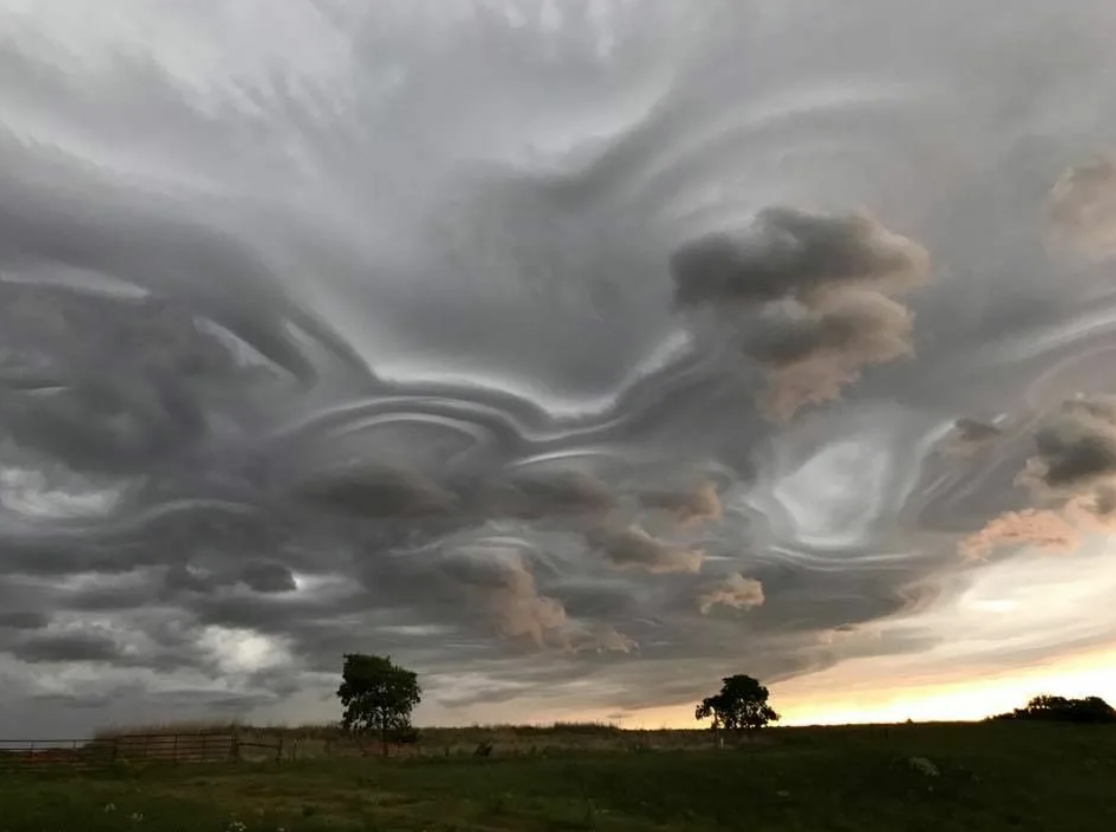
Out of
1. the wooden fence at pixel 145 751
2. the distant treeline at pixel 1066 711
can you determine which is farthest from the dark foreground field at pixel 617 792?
the distant treeline at pixel 1066 711

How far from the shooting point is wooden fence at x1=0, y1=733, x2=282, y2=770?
226 feet

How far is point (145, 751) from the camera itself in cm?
7394

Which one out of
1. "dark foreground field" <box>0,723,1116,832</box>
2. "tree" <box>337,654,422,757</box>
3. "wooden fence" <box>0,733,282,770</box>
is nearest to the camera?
"dark foreground field" <box>0,723,1116,832</box>

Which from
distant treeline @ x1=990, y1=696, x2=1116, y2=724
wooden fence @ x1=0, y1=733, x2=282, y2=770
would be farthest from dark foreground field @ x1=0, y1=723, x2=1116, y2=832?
distant treeline @ x1=990, y1=696, x2=1116, y2=724

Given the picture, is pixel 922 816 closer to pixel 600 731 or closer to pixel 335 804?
pixel 335 804

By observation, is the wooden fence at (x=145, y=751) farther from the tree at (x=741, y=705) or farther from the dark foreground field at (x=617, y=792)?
the tree at (x=741, y=705)

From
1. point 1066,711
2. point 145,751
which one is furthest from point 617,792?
point 1066,711

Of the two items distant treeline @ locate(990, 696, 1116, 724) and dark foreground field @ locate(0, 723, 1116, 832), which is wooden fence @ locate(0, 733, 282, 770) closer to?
dark foreground field @ locate(0, 723, 1116, 832)

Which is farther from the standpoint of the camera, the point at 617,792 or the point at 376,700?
the point at 376,700

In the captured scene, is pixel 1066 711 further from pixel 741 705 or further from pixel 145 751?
pixel 145 751

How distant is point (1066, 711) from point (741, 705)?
130 ft

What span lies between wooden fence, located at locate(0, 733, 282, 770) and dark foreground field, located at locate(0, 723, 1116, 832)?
4.65 m

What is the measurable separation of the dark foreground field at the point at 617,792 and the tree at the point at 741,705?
35422mm

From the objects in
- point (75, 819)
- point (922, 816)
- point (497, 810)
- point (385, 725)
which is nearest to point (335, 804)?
point (497, 810)
